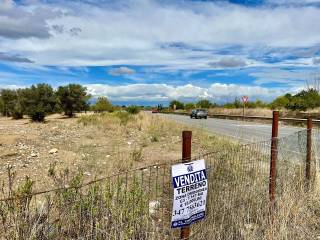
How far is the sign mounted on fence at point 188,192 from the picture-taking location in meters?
3.87

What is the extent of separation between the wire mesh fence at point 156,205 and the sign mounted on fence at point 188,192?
496 mm

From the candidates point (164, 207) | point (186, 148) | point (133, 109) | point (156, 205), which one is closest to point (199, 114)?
point (133, 109)

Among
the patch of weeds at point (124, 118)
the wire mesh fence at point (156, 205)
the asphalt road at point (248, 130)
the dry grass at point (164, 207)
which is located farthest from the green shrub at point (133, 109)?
the wire mesh fence at point (156, 205)

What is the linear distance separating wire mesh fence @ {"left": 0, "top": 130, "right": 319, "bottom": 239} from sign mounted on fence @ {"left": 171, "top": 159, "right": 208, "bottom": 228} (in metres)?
0.50

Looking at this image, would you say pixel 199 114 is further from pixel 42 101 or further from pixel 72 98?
pixel 42 101

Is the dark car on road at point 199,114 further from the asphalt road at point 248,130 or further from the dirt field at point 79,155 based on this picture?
the dirt field at point 79,155

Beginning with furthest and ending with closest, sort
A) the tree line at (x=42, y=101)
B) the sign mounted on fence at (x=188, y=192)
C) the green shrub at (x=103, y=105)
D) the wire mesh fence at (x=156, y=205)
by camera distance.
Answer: the green shrub at (x=103, y=105) < the tree line at (x=42, y=101) < the wire mesh fence at (x=156, y=205) < the sign mounted on fence at (x=188, y=192)

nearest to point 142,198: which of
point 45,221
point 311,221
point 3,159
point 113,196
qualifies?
point 113,196

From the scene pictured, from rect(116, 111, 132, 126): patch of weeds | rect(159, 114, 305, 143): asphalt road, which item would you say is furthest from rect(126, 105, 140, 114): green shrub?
rect(159, 114, 305, 143): asphalt road

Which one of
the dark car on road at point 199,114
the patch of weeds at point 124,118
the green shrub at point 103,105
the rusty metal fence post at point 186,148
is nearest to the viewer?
the rusty metal fence post at point 186,148

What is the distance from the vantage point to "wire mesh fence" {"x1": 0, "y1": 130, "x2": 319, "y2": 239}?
4.00 metres

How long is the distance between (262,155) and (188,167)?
4005 mm

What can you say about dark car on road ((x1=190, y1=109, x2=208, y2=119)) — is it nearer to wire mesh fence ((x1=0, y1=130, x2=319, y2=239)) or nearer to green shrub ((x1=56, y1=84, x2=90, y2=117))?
green shrub ((x1=56, y1=84, x2=90, y2=117))

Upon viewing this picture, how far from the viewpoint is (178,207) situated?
12.9 ft
